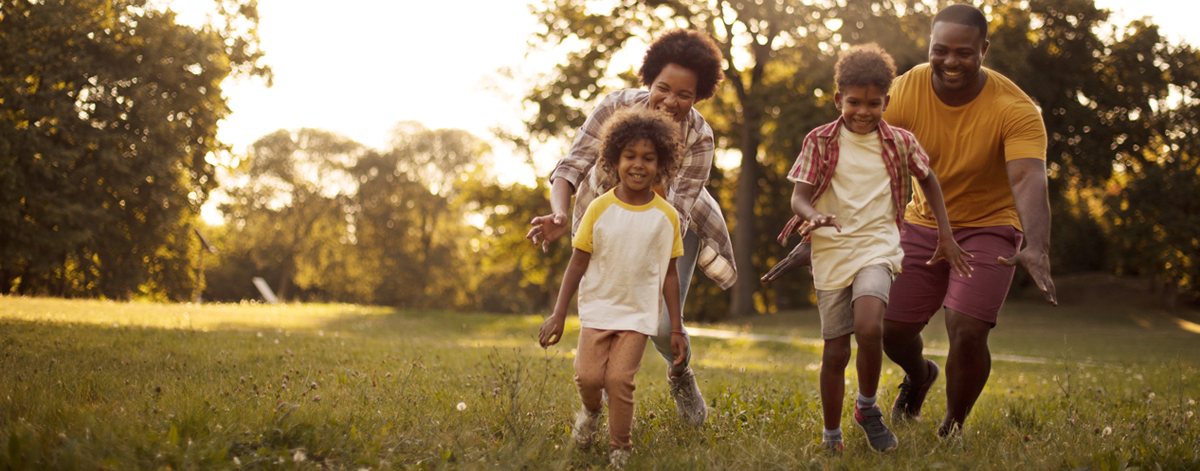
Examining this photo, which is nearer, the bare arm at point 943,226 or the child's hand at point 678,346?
the child's hand at point 678,346

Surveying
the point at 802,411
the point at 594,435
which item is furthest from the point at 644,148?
the point at 802,411

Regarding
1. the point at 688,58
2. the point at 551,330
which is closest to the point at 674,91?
the point at 688,58

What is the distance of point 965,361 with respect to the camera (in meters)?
4.15

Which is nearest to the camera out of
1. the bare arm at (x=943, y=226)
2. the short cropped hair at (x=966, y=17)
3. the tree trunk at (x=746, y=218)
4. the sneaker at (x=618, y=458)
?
the sneaker at (x=618, y=458)

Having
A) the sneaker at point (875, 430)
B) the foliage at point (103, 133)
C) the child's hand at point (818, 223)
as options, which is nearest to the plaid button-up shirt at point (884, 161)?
the child's hand at point (818, 223)

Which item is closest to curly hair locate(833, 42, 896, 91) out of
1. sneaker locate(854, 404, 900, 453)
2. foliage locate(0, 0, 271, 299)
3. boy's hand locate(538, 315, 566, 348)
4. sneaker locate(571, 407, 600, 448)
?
sneaker locate(854, 404, 900, 453)

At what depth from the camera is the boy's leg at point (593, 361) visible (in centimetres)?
339

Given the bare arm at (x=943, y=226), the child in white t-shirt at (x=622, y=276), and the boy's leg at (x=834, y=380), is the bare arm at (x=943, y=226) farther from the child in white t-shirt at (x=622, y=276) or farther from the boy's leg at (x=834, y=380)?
the child in white t-shirt at (x=622, y=276)

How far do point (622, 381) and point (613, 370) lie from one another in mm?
61

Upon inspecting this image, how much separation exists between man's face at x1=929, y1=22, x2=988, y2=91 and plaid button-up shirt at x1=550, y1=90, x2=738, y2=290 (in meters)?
1.34

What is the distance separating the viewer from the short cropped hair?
→ 13.5ft

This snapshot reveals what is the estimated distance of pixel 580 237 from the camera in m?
3.42

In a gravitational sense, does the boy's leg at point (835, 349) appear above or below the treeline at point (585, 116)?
below

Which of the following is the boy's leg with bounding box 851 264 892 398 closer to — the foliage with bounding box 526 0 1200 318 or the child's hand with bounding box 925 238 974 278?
the child's hand with bounding box 925 238 974 278
